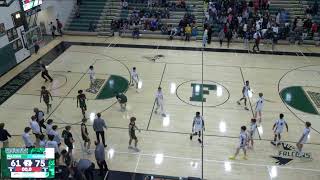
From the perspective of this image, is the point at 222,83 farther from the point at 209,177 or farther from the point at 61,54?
Result: the point at 61,54

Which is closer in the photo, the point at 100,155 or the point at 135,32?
the point at 100,155

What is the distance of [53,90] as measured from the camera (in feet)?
60.4

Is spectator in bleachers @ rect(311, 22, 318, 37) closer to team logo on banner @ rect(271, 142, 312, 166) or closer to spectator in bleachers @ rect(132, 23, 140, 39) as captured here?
spectator in bleachers @ rect(132, 23, 140, 39)

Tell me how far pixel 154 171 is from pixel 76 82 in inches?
364

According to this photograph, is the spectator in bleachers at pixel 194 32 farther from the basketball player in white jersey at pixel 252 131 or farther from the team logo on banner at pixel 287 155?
the team logo on banner at pixel 287 155

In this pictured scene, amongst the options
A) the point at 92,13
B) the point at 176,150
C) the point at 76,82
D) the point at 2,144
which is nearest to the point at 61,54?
the point at 76,82

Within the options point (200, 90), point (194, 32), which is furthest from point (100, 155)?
point (194, 32)

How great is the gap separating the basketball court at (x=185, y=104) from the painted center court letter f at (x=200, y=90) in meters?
0.06

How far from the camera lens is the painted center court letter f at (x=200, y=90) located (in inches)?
692
